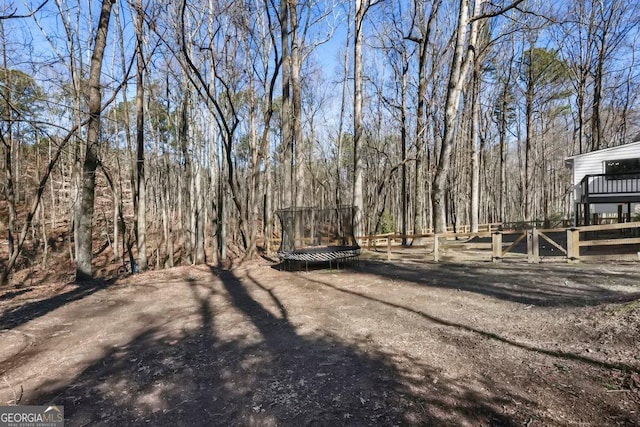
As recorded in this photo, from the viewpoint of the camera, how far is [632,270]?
22.4ft

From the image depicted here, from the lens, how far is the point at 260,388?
291 centimetres

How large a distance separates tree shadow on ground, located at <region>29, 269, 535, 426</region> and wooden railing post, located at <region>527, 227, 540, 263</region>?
714cm

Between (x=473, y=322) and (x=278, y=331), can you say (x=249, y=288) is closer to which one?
(x=278, y=331)

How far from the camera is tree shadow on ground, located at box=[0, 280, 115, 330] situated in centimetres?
489

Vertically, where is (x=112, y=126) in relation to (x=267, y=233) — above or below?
above

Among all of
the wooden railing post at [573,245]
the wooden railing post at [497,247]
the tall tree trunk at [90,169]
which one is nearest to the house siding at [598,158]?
the wooden railing post at [573,245]

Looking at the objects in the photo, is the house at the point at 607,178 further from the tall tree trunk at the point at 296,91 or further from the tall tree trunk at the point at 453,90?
the tall tree trunk at the point at 296,91

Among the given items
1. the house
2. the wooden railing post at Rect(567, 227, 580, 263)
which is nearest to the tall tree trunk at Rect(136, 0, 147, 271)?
the wooden railing post at Rect(567, 227, 580, 263)

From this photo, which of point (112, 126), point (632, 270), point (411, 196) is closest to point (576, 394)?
point (632, 270)

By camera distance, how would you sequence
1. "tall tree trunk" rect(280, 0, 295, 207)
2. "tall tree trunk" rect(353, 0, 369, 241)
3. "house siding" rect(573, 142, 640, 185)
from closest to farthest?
1. "tall tree trunk" rect(280, 0, 295, 207)
2. "tall tree trunk" rect(353, 0, 369, 241)
3. "house siding" rect(573, 142, 640, 185)

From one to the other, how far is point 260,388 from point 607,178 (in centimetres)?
1752

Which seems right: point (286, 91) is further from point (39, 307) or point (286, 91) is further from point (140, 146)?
point (39, 307)

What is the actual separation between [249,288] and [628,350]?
243 inches

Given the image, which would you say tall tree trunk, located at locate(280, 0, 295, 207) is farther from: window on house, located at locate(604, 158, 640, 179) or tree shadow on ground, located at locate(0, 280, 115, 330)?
window on house, located at locate(604, 158, 640, 179)
